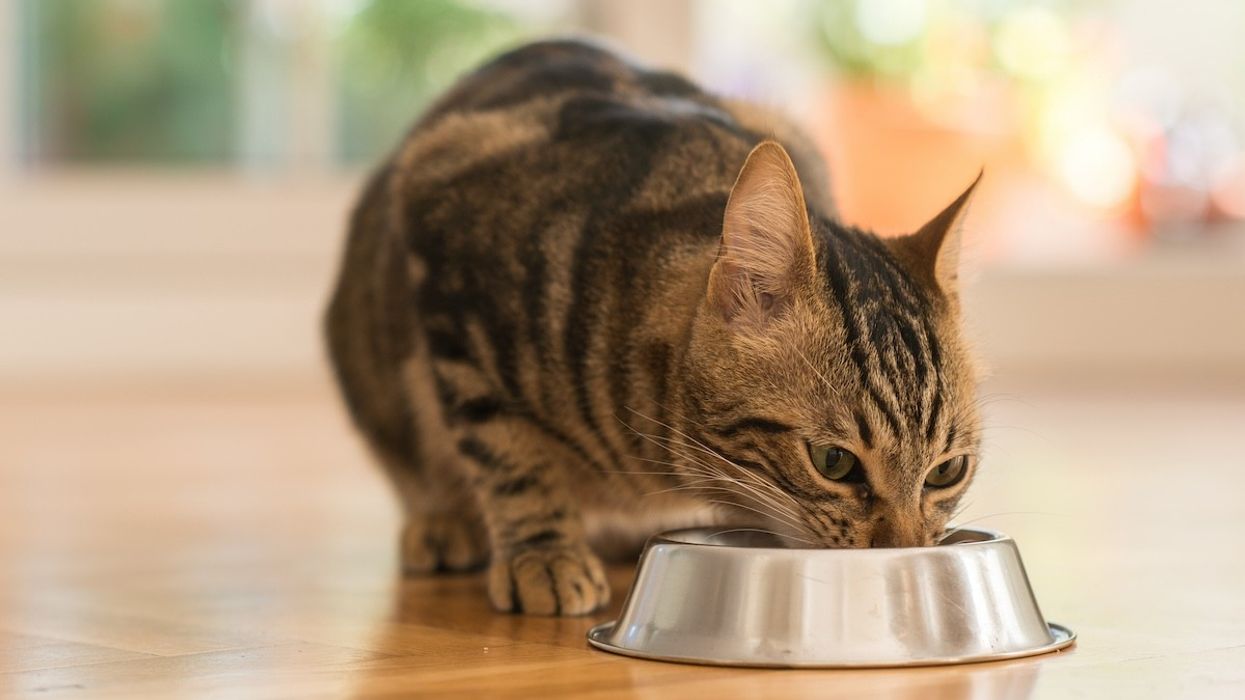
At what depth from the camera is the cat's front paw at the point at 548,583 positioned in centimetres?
191

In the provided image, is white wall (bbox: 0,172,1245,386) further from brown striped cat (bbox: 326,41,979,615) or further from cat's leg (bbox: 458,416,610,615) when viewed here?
cat's leg (bbox: 458,416,610,615)

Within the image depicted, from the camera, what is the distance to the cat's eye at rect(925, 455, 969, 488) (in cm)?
167

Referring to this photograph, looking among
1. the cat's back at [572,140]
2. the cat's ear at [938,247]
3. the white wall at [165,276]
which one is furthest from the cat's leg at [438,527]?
the white wall at [165,276]

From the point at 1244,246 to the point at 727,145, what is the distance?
537 cm

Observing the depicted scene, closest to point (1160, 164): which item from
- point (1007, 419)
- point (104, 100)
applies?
point (1007, 419)

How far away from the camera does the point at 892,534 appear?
1.61 meters

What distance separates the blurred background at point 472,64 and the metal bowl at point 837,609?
4.77m

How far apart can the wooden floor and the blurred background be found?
2103 mm

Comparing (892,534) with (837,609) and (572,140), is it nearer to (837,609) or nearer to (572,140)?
(837,609)

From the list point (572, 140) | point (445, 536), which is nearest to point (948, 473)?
point (572, 140)

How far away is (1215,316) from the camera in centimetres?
674

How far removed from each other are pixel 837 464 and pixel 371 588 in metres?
0.72

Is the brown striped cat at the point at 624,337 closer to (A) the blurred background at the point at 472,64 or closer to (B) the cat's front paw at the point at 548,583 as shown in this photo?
(B) the cat's front paw at the point at 548,583

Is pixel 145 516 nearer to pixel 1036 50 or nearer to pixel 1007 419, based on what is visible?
pixel 1007 419
